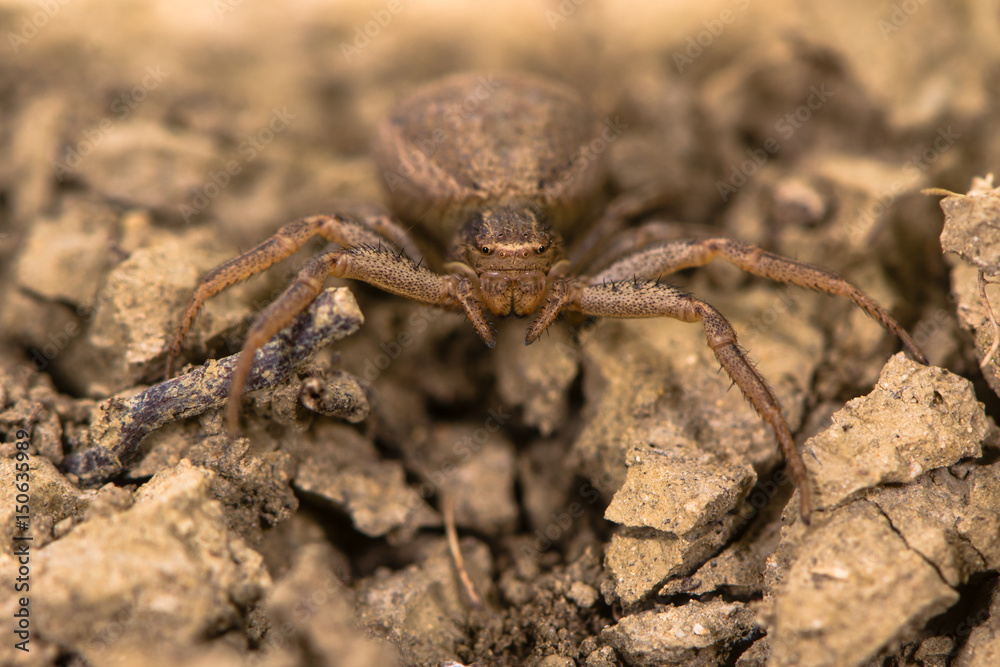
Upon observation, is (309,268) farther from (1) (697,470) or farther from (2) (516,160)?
(1) (697,470)

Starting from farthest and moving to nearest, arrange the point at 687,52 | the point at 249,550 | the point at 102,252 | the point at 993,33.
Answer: the point at 687,52 → the point at 993,33 → the point at 102,252 → the point at 249,550

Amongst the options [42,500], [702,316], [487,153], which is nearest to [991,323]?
[702,316]

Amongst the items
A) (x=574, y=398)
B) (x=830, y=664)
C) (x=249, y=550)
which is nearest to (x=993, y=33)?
(x=574, y=398)

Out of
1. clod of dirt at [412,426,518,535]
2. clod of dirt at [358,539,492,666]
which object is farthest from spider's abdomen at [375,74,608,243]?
clod of dirt at [358,539,492,666]

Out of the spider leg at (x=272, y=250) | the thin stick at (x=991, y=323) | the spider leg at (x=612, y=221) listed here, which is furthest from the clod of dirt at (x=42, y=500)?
the thin stick at (x=991, y=323)

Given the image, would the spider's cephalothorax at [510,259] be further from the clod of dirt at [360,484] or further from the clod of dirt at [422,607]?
the clod of dirt at [422,607]

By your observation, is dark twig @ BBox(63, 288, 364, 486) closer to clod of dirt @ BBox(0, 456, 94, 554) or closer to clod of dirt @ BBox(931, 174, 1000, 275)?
clod of dirt @ BBox(0, 456, 94, 554)
